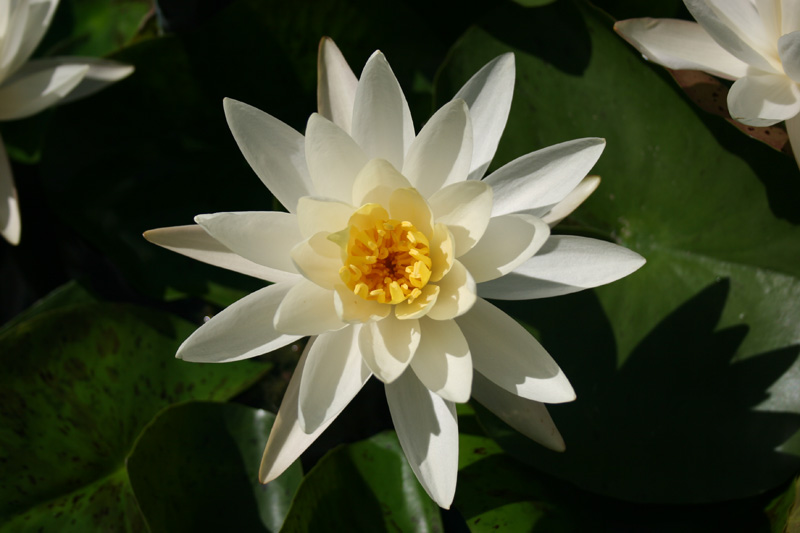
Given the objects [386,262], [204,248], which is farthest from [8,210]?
[386,262]

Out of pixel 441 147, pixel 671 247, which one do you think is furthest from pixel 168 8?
pixel 671 247

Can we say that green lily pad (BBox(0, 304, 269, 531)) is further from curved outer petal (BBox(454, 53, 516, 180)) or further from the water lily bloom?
the water lily bloom

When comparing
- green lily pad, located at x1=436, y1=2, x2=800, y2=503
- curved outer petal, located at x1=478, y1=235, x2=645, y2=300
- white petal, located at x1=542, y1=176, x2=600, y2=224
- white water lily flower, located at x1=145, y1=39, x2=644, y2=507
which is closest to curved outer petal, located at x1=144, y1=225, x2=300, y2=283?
white water lily flower, located at x1=145, y1=39, x2=644, y2=507

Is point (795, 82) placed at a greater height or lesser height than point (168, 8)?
lesser

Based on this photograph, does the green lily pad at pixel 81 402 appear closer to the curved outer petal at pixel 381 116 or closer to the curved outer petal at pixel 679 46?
the curved outer petal at pixel 381 116

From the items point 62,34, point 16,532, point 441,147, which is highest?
point 62,34

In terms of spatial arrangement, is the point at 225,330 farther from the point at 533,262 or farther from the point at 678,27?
the point at 678,27

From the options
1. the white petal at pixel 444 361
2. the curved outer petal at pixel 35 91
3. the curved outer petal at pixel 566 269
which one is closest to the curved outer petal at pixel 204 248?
the white petal at pixel 444 361
